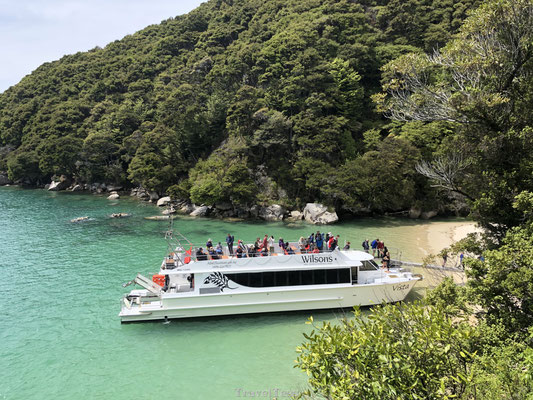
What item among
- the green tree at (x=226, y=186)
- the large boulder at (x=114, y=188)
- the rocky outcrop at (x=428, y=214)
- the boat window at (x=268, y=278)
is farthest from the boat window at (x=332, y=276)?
the large boulder at (x=114, y=188)

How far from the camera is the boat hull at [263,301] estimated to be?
14.2 m

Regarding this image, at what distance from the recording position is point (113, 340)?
1312cm

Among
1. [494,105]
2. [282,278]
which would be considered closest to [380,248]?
[282,278]

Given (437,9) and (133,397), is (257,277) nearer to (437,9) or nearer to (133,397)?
(133,397)

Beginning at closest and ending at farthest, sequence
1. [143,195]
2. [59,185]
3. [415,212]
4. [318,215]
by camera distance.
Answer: [318,215] < [415,212] < [143,195] < [59,185]

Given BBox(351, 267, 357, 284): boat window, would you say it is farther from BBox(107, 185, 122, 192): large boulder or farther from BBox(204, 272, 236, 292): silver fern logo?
BBox(107, 185, 122, 192): large boulder

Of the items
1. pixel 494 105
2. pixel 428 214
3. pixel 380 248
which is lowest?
pixel 428 214

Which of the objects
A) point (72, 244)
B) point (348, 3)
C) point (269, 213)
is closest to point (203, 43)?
point (348, 3)

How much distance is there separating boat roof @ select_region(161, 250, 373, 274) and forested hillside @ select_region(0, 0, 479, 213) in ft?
57.5

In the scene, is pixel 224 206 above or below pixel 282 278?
above

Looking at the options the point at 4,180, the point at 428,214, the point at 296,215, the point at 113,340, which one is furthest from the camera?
the point at 4,180

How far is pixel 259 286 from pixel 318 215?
722 inches

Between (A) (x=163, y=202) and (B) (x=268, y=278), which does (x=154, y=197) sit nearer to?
(A) (x=163, y=202)

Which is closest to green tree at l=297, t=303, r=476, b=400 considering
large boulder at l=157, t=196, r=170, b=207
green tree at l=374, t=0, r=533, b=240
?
green tree at l=374, t=0, r=533, b=240
